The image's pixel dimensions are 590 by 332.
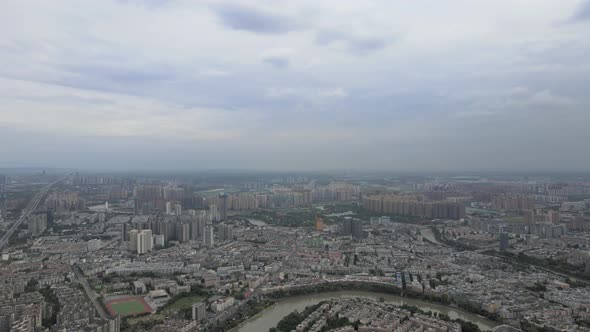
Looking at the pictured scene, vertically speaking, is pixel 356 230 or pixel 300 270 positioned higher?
pixel 356 230

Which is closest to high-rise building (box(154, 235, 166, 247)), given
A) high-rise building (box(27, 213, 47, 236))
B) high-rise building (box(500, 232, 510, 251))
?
high-rise building (box(27, 213, 47, 236))

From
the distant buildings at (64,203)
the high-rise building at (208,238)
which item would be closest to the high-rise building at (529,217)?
the high-rise building at (208,238)

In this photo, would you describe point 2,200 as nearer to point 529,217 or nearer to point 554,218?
point 529,217

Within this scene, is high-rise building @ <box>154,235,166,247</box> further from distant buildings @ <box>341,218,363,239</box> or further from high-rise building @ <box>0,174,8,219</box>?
high-rise building @ <box>0,174,8,219</box>

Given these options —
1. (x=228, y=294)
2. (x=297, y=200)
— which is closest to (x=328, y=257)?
(x=228, y=294)

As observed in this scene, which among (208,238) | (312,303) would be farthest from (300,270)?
(208,238)

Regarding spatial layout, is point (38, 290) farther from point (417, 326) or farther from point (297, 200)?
point (297, 200)

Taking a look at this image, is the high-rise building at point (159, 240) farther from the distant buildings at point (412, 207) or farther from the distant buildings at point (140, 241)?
the distant buildings at point (412, 207)

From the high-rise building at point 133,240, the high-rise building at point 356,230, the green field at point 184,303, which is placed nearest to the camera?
the green field at point 184,303
